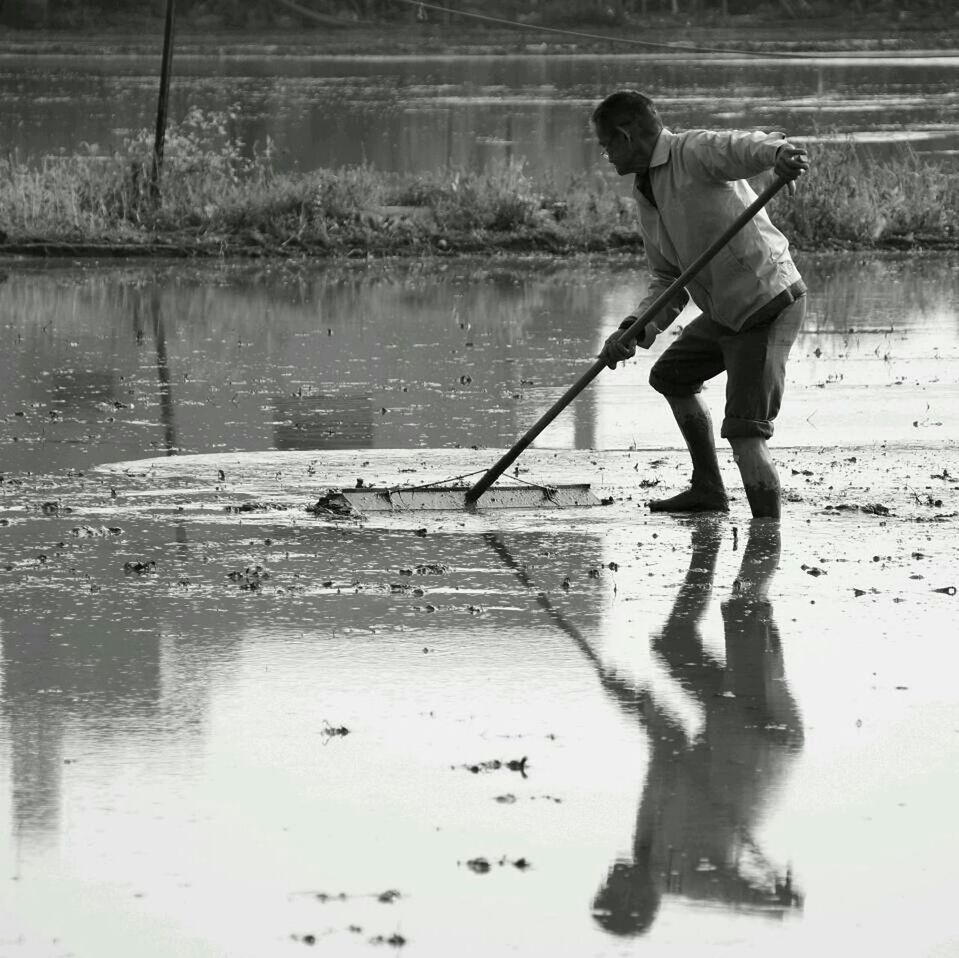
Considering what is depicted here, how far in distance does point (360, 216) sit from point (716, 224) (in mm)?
11219

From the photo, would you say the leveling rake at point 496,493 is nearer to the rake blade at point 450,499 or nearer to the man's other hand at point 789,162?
the rake blade at point 450,499

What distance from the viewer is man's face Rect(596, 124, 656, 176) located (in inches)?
294

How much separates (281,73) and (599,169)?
27366mm

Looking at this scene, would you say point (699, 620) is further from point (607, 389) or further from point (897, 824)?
point (607, 389)

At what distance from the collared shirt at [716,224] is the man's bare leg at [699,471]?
0.57 meters

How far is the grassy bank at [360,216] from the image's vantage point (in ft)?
58.7

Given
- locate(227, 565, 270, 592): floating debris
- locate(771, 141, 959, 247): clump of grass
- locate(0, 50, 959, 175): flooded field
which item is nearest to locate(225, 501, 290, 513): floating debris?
locate(227, 565, 270, 592): floating debris

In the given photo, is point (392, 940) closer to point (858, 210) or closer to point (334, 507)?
point (334, 507)

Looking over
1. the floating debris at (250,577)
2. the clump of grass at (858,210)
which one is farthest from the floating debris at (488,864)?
the clump of grass at (858,210)

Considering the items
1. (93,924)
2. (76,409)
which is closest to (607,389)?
(76,409)

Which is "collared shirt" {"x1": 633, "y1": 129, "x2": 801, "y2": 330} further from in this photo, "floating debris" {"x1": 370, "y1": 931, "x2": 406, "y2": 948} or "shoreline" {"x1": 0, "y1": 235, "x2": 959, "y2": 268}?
"shoreline" {"x1": 0, "y1": 235, "x2": 959, "y2": 268}

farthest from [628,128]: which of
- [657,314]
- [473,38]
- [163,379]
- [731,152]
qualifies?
[473,38]

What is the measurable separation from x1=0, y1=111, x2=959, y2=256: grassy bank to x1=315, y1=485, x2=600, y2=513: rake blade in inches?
392

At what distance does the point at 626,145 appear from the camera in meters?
7.49
